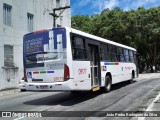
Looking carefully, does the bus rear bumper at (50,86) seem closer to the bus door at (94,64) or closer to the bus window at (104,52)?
the bus door at (94,64)

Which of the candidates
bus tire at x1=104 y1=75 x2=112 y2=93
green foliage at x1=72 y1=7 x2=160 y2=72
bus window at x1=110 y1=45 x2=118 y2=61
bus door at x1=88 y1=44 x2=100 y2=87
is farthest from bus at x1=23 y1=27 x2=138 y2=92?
green foliage at x1=72 y1=7 x2=160 y2=72

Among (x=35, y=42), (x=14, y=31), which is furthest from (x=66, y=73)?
(x=14, y=31)

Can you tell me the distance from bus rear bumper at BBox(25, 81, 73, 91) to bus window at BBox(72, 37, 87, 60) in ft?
4.16

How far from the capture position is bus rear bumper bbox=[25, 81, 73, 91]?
490 inches

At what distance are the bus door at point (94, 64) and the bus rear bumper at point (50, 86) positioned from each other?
8.42 ft

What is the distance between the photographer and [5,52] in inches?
1008

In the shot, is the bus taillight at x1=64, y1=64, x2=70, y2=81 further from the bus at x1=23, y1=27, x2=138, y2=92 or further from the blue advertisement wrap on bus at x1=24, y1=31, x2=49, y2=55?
the blue advertisement wrap on bus at x1=24, y1=31, x2=49, y2=55

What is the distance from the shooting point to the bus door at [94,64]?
15.0m

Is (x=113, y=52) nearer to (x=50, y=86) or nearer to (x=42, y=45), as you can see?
(x=42, y=45)

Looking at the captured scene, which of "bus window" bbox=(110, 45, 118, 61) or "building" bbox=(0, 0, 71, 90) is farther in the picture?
"building" bbox=(0, 0, 71, 90)

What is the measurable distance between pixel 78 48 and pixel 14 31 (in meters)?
14.8

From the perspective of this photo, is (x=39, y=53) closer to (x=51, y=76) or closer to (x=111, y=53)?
(x=51, y=76)

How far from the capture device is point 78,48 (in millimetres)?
13516

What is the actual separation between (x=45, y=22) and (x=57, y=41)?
67.6ft
